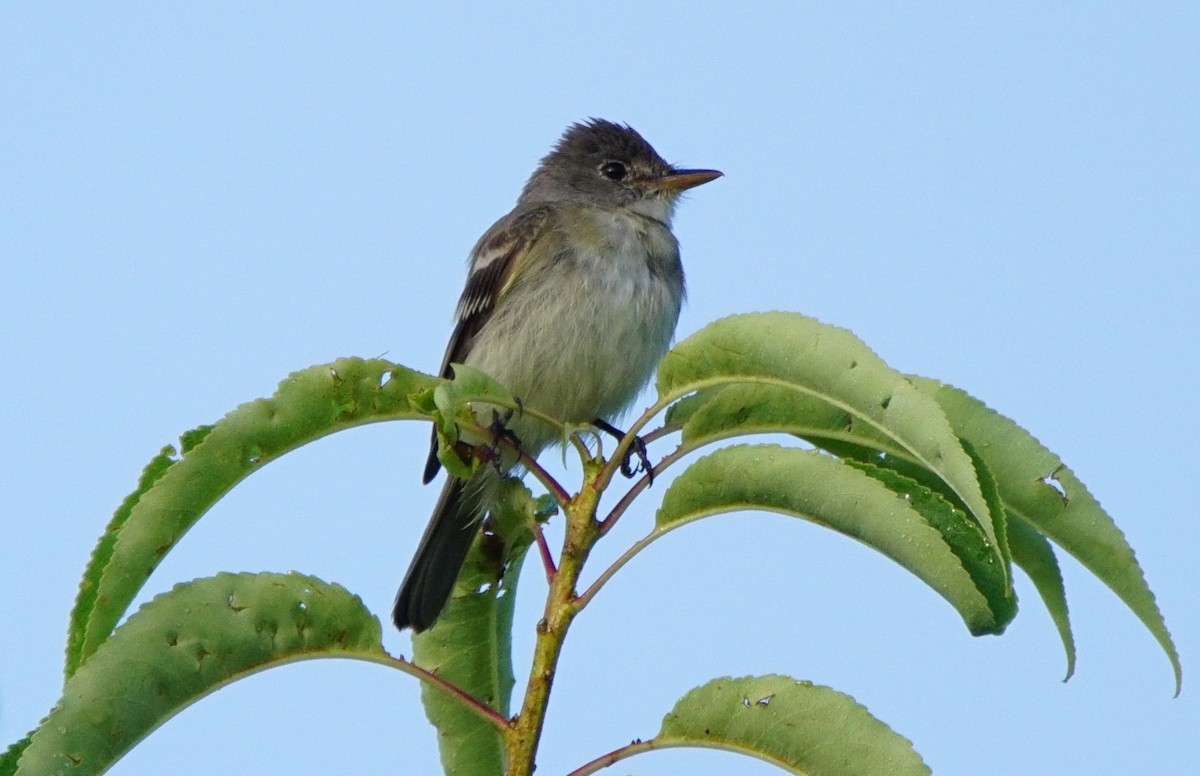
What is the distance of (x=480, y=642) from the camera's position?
3.14 m

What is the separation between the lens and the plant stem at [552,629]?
224 centimetres

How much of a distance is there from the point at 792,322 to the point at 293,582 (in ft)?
3.21

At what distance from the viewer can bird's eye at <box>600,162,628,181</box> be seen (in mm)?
7207

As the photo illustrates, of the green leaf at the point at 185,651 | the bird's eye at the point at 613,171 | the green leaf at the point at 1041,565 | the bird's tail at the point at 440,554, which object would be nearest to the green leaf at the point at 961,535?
the green leaf at the point at 1041,565

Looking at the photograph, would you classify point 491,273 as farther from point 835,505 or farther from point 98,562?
point 835,505

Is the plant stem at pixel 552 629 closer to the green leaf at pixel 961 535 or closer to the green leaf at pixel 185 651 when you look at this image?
the green leaf at pixel 185 651

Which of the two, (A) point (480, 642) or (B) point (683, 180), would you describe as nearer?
(A) point (480, 642)

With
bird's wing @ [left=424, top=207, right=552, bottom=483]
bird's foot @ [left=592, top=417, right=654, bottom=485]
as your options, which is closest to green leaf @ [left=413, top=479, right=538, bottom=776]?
bird's foot @ [left=592, top=417, right=654, bottom=485]

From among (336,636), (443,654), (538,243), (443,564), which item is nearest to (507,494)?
(443,654)

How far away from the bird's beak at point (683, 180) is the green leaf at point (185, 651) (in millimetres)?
4629

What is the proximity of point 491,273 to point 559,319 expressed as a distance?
0.64 meters

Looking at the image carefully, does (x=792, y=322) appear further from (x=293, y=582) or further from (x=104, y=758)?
(x=104, y=758)

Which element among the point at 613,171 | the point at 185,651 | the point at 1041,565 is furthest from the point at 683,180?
the point at 185,651

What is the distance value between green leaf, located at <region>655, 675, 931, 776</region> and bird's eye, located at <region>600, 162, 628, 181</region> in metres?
5.07
